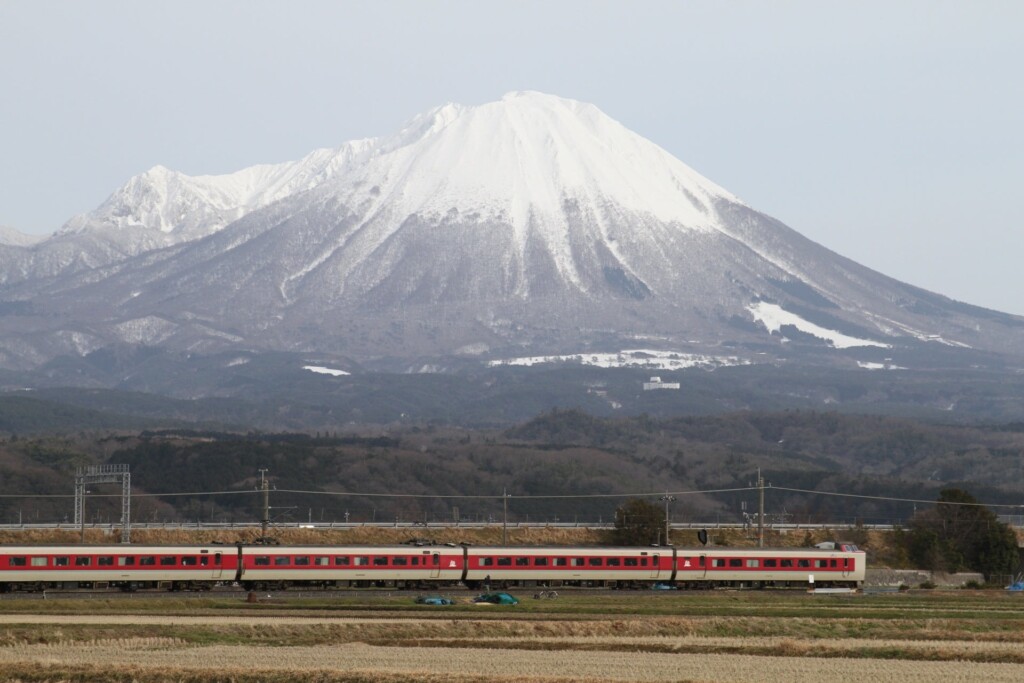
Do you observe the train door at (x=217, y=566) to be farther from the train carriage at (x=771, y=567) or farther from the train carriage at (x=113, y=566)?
the train carriage at (x=771, y=567)

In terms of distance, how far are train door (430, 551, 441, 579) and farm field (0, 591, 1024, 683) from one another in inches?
391

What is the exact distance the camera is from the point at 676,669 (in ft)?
150

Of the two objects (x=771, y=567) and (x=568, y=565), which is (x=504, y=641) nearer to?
(x=568, y=565)

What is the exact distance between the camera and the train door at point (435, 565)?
260ft

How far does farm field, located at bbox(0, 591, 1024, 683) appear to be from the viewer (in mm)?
44750

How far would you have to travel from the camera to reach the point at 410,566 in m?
79.0

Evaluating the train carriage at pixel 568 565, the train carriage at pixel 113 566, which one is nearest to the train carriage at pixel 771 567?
the train carriage at pixel 568 565

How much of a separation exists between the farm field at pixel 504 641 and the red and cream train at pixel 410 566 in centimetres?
582

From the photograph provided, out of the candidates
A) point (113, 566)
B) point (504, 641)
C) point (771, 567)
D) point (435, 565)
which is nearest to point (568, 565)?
point (435, 565)

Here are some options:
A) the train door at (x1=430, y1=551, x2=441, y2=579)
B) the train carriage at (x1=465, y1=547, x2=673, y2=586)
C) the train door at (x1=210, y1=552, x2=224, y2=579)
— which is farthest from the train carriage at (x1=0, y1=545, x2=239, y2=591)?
the train carriage at (x1=465, y1=547, x2=673, y2=586)

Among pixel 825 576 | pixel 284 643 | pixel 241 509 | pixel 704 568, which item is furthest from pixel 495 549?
pixel 241 509

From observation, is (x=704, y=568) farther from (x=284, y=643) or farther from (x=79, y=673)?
(x=79, y=673)

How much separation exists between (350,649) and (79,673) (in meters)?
8.78

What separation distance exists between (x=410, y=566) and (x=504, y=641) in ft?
88.6
